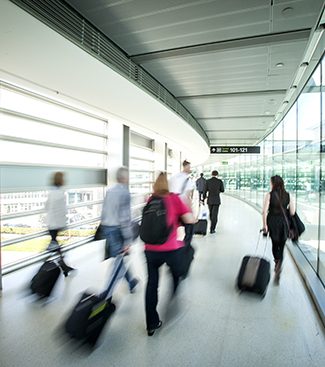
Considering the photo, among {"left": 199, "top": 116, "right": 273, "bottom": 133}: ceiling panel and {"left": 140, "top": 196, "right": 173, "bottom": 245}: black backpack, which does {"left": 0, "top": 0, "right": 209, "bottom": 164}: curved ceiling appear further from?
{"left": 199, "top": 116, "right": 273, "bottom": 133}: ceiling panel

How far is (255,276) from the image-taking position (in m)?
3.07

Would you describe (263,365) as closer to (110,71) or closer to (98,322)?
(98,322)

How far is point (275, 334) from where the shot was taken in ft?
8.04

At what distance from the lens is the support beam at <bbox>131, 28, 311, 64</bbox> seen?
324 cm

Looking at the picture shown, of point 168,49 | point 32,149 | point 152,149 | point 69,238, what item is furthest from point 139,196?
point 168,49

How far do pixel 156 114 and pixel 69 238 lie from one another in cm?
336

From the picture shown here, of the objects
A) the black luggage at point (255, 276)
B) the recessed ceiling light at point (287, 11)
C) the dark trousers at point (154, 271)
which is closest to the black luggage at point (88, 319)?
the dark trousers at point (154, 271)

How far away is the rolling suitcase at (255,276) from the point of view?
10.0ft

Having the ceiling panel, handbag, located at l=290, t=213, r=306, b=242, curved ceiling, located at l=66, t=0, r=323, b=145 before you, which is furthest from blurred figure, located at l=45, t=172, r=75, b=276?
the ceiling panel

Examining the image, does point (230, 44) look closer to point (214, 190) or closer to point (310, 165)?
point (310, 165)

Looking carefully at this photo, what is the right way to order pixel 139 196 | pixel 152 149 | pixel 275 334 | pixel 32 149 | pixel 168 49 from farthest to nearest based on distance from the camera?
pixel 152 149
pixel 139 196
pixel 32 149
pixel 168 49
pixel 275 334

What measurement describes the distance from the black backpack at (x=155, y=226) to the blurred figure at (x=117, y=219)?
0.87 meters

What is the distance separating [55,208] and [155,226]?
2027 mm

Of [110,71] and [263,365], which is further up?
[110,71]
